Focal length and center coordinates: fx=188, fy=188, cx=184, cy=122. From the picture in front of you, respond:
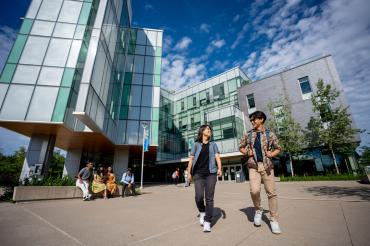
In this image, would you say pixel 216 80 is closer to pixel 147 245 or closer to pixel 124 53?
pixel 124 53

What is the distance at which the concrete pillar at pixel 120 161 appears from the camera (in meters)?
22.6

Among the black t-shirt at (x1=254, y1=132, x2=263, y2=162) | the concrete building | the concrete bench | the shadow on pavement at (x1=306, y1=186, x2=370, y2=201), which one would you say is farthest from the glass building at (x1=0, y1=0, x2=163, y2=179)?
the concrete building

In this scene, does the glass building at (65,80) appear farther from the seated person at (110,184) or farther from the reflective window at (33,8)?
the seated person at (110,184)

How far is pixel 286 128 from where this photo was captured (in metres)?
22.4

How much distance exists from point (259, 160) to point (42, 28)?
65.1ft

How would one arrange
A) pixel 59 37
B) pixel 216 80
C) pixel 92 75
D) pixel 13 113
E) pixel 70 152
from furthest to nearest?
pixel 216 80 < pixel 70 152 < pixel 59 37 < pixel 92 75 < pixel 13 113

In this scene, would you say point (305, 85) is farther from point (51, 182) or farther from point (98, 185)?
point (51, 182)

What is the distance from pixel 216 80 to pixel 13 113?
2886 centimetres

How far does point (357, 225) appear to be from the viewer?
9.59 feet

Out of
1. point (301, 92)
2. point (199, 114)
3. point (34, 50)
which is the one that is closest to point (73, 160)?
point (34, 50)

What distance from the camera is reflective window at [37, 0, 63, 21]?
52.4 ft

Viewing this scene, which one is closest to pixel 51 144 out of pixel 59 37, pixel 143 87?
pixel 59 37

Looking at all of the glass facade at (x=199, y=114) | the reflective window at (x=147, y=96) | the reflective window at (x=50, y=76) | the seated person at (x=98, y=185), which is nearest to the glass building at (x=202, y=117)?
the glass facade at (x=199, y=114)

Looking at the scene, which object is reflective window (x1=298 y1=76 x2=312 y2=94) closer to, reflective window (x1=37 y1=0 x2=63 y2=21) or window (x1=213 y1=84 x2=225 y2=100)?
window (x1=213 y1=84 x2=225 y2=100)
